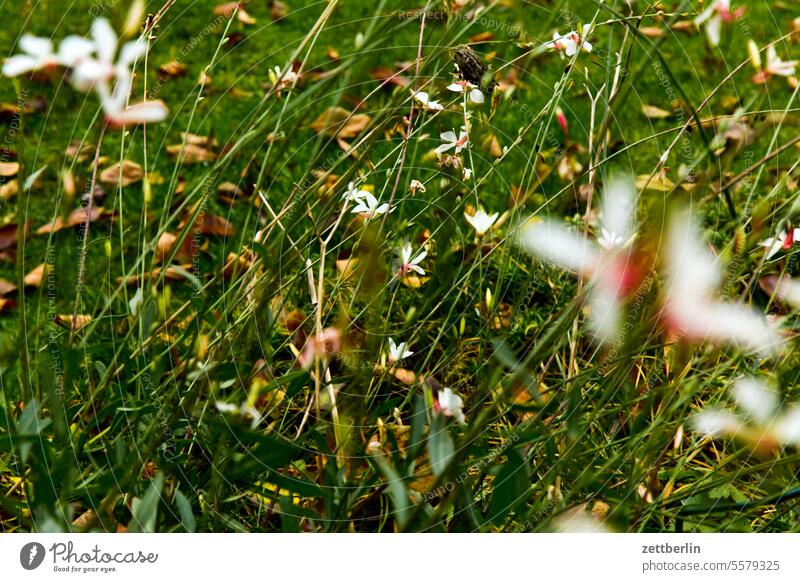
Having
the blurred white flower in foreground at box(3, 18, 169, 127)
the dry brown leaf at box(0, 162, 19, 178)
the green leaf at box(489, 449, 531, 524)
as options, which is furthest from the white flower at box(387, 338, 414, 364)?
the dry brown leaf at box(0, 162, 19, 178)

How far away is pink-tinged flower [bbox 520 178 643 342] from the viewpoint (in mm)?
598

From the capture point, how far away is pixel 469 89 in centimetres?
62

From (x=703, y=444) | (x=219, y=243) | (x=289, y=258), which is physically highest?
(x=219, y=243)

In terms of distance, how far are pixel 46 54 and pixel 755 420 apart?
0.61 m

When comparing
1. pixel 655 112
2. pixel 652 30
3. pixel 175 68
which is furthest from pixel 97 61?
pixel 652 30

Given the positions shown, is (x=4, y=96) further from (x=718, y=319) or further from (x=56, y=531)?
(x=718, y=319)

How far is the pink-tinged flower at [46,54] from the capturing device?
1.73 ft

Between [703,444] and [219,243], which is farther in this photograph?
[219,243]

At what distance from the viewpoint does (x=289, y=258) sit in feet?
2.05

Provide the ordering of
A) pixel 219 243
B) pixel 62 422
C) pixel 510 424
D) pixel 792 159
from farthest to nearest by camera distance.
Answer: pixel 792 159, pixel 219 243, pixel 510 424, pixel 62 422

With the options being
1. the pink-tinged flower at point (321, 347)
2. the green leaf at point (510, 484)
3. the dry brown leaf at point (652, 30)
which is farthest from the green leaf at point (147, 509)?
the dry brown leaf at point (652, 30)

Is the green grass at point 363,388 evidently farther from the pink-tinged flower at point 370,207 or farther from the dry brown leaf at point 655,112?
the dry brown leaf at point 655,112
